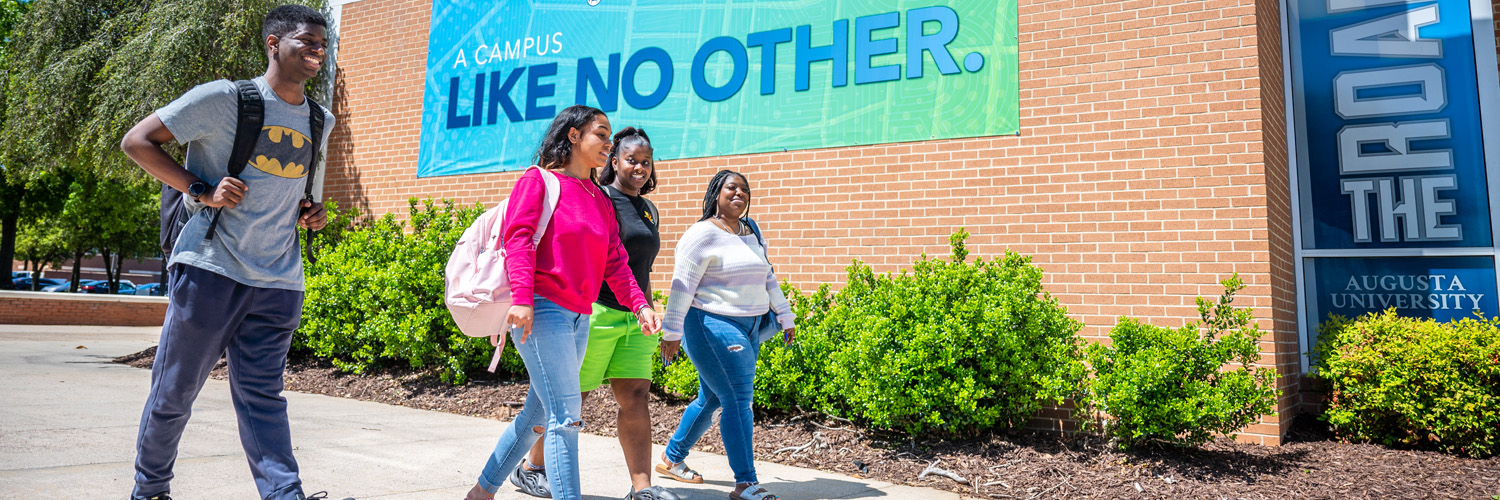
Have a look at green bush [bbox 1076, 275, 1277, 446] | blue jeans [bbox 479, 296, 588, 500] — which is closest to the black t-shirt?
blue jeans [bbox 479, 296, 588, 500]

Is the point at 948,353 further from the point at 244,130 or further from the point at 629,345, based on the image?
the point at 244,130

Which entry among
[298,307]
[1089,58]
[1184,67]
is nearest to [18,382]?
[298,307]

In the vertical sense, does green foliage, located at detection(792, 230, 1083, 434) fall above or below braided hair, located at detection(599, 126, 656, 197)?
below

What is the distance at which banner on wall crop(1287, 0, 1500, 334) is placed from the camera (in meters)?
6.68

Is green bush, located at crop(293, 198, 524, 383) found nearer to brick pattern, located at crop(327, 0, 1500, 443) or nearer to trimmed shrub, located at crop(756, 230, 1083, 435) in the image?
brick pattern, located at crop(327, 0, 1500, 443)

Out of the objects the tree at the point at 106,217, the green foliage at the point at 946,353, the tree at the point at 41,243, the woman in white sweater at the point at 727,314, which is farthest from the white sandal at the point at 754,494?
the tree at the point at 41,243

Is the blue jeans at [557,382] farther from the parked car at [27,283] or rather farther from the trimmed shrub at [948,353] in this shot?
the parked car at [27,283]

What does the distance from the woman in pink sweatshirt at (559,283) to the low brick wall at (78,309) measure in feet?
64.5

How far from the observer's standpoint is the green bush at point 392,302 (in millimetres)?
7879

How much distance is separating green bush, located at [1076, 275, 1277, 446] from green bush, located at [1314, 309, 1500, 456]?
3.52ft

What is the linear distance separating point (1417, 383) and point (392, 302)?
309 inches

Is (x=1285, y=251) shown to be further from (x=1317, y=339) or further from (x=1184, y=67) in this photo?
(x=1184, y=67)

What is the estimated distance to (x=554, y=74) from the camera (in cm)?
916

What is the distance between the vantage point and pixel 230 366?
3117 millimetres
